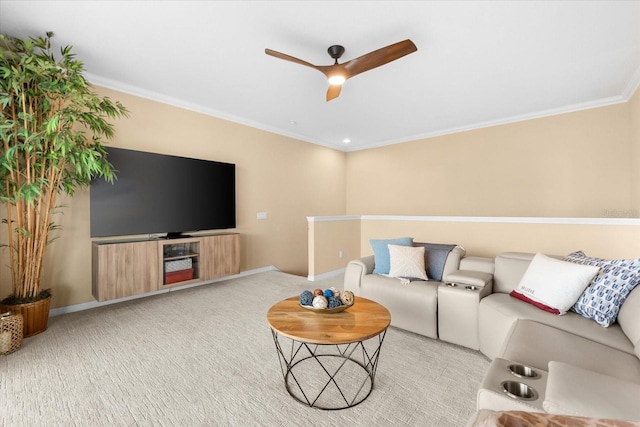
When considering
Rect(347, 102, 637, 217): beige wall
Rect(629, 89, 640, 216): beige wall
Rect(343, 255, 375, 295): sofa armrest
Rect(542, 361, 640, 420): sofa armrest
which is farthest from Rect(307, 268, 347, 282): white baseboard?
Rect(629, 89, 640, 216): beige wall

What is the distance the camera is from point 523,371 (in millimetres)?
1215

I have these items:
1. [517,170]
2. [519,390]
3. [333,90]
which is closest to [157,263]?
[333,90]

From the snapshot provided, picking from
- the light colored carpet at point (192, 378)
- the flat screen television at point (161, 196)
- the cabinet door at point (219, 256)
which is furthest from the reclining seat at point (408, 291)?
the flat screen television at point (161, 196)

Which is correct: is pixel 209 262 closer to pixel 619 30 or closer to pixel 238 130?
pixel 238 130

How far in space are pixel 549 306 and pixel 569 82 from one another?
285cm

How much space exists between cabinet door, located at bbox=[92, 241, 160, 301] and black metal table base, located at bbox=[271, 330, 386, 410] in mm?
1966

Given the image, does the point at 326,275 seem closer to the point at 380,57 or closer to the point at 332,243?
the point at 332,243

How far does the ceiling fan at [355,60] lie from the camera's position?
6.85ft

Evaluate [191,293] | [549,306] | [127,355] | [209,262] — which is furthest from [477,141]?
[127,355]

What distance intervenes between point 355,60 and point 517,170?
3.55 metres

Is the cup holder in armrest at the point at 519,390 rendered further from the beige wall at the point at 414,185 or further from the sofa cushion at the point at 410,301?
the beige wall at the point at 414,185

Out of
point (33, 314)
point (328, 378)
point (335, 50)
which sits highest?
point (335, 50)

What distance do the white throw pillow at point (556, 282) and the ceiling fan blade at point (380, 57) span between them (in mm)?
1894

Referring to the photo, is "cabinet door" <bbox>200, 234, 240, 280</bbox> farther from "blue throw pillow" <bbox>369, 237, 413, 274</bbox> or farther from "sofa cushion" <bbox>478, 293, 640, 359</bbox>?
"sofa cushion" <bbox>478, 293, 640, 359</bbox>
